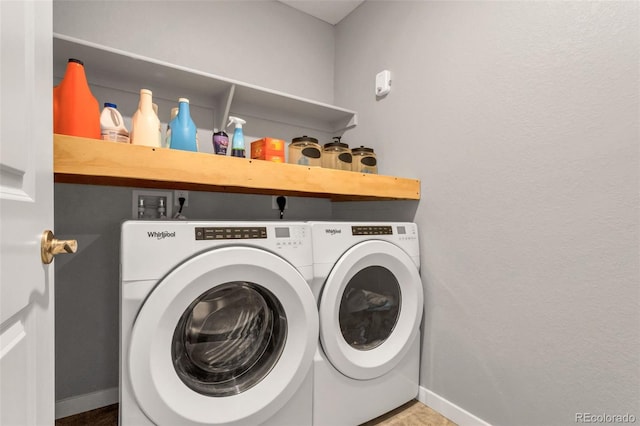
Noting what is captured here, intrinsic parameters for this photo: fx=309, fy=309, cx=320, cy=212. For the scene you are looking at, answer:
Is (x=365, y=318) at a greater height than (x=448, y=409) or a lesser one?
greater

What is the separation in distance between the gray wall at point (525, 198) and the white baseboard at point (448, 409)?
26mm

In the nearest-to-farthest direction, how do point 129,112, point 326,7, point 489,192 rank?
1. point 489,192
2. point 129,112
3. point 326,7

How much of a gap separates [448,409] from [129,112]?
6.76ft

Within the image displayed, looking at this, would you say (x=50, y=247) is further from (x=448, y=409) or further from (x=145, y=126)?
(x=448, y=409)

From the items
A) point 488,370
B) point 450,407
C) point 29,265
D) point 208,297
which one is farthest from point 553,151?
point 29,265

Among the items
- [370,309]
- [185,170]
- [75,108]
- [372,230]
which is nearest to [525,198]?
[372,230]

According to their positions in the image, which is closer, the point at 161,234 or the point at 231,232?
the point at 161,234

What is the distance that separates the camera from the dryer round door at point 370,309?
1.19 metres

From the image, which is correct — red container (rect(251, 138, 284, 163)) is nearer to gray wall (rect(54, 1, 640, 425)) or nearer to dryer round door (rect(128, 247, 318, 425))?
gray wall (rect(54, 1, 640, 425))

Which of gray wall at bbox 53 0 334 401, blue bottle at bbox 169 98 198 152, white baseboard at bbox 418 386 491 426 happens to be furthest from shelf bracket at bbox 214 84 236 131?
white baseboard at bbox 418 386 491 426

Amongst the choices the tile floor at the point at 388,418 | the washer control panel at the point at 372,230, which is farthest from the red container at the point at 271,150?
the tile floor at the point at 388,418

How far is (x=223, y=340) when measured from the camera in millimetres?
1126

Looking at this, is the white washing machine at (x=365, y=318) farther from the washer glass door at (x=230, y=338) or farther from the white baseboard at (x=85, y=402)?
the white baseboard at (x=85, y=402)

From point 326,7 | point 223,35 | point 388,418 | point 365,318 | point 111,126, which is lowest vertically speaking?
point 388,418
